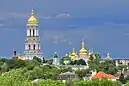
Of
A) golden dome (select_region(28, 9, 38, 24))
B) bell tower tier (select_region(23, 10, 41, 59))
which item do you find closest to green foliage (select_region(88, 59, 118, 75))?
bell tower tier (select_region(23, 10, 41, 59))

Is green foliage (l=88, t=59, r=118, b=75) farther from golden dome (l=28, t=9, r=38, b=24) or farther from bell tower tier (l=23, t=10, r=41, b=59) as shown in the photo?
golden dome (l=28, t=9, r=38, b=24)

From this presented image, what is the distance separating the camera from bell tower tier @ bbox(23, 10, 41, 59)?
12044 cm

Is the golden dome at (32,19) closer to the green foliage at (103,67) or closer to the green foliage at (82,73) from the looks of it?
the green foliage at (103,67)

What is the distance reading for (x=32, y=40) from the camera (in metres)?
121

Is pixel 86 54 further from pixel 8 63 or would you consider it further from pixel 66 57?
pixel 8 63

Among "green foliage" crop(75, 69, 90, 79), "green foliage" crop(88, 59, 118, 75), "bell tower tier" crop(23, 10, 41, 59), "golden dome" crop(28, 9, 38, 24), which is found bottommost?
"green foliage" crop(75, 69, 90, 79)

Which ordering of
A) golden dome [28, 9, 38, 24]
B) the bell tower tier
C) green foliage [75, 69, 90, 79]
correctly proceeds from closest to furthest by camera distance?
green foliage [75, 69, 90, 79] → the bell tower tier → golden dome [28, 9, 38, 24]

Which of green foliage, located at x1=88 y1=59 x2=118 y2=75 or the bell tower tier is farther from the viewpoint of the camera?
the bell tower tier

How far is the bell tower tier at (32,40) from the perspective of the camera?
12044 centimetres

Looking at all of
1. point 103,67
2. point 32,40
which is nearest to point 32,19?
point 32,40

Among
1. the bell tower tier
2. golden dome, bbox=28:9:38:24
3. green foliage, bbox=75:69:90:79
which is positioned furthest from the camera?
golden dome, bbox=28:9:38:24

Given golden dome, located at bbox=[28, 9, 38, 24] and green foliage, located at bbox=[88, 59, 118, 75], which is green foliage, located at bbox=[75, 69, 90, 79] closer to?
green foliage, located at bbox=[88, 59, 118, 75]

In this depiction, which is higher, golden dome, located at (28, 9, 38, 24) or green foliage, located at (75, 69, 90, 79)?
golden dome, located at (28, 9, 38, 24)

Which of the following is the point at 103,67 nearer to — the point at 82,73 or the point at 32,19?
the point at 82,73
